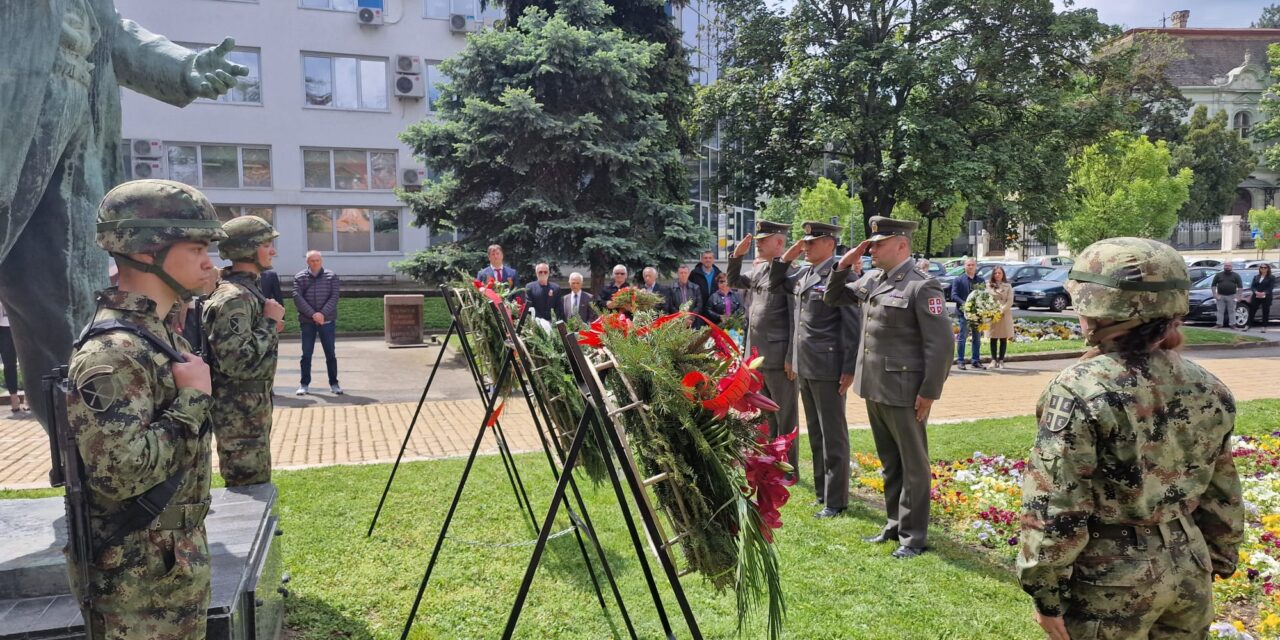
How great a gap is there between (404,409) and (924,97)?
14.2 m

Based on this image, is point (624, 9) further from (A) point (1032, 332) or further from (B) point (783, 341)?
(B) point (783, 341)

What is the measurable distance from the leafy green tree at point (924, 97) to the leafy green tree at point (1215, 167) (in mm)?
42225

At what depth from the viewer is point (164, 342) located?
245 cm

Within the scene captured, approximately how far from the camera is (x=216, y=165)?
26266 mm

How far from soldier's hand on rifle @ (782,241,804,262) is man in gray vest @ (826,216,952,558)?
2.12ft

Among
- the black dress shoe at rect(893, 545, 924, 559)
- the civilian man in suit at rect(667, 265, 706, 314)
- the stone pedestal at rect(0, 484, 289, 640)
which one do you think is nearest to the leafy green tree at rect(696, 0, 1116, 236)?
the civilian man in suit at rect(667, 265, 706, 314)

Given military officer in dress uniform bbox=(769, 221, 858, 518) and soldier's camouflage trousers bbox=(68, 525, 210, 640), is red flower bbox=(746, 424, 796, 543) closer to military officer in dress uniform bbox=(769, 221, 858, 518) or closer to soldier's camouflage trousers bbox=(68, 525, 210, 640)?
soldier's camouflage trousers bbox=(68, 525, 210, 640)

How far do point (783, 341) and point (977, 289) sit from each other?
892 centimetres

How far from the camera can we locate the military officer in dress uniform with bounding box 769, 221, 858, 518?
598 cm

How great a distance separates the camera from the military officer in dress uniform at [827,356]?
598 centimetres

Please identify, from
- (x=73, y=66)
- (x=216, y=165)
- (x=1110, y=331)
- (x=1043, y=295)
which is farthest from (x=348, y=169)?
(x=1110, y=331)

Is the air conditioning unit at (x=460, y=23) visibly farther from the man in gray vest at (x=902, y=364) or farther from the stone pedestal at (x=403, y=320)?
the man in gray vest at (x=902, y=364)

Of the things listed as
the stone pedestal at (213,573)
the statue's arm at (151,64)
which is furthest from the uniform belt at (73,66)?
the stone pedestal at (213,573)

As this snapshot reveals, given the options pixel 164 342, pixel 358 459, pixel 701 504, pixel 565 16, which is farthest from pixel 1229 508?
pixel 565 16
